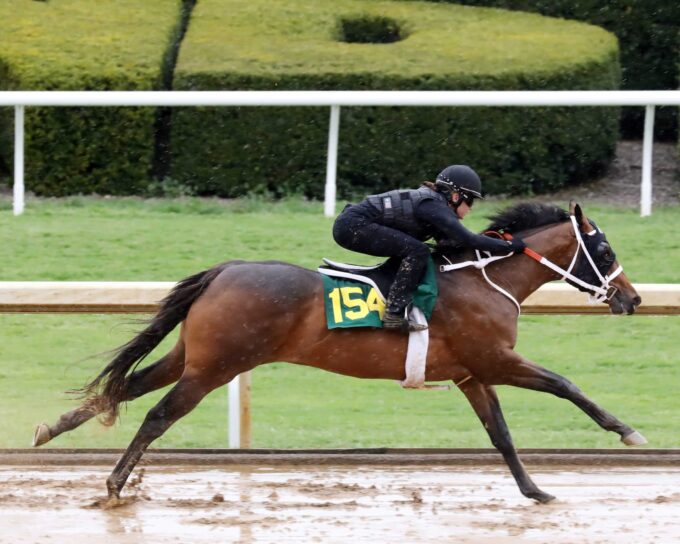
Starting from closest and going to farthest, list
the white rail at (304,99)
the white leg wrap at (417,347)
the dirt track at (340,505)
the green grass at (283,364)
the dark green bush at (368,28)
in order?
the dirt track at (340,505) → the white leg wrap at (417,347) → the green grass at (283,364) → the white rail at (304,99) → the dark green bush at (368,28)

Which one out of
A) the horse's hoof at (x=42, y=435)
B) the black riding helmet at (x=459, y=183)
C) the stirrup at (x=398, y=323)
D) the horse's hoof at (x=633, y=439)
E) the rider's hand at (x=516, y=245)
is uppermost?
the black riding helmet at (x=459, y=183)

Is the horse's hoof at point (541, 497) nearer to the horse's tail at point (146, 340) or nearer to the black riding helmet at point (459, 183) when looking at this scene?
the black riding helmet at point (459, 183)

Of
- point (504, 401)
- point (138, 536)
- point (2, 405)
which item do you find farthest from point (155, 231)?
point (138, 536)

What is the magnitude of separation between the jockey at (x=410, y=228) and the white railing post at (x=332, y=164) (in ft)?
11.5

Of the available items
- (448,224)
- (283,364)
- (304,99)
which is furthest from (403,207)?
(304,99)

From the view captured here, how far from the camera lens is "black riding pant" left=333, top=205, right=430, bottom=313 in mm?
5457

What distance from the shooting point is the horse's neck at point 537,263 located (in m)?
5.71

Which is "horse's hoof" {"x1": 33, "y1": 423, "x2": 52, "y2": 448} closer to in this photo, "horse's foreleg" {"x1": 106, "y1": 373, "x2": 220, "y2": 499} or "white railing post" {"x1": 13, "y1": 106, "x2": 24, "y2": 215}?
"horse's foreleg" {"x1": 106, "y1": 373, "x2": 220, "y2": 499}

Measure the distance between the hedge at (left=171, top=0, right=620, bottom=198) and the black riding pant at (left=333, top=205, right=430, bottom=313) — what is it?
4133 mm

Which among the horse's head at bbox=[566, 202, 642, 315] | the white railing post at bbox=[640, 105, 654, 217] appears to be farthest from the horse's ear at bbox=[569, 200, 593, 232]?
the white railing post at bbox=[640, 105, 654, 217]

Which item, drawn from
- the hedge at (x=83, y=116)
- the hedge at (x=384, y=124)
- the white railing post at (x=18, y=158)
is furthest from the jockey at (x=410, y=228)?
the hedge at (x=83, y=116)

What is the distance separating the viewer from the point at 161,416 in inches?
212

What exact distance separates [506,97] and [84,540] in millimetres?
4872

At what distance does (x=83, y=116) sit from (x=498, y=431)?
497cm
